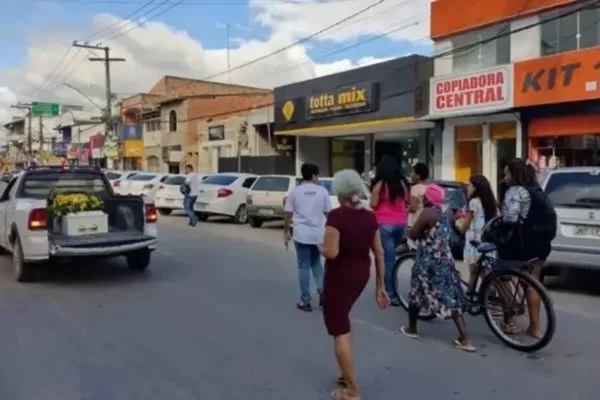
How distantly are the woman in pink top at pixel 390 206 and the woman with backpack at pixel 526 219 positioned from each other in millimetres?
1583

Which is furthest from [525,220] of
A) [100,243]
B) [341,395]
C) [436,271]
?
[100,243]

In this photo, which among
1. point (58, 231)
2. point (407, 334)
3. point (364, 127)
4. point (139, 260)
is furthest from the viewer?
point (364, 127)

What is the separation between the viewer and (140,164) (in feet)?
175

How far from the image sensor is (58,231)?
31.9 feet

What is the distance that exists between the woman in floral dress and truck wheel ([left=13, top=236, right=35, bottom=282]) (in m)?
5.91

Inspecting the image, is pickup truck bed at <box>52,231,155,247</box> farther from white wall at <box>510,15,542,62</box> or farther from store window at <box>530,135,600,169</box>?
white wall at <box>510,15,542,62</box>

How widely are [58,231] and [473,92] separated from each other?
1405 cm

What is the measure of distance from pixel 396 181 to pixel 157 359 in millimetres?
3466

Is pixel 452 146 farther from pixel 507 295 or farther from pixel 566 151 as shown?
pixel 507 295

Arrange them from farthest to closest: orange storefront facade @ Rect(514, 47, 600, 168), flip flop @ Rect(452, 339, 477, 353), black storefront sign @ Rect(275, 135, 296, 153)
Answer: black storefront sign @ Rect(275, 135, 296, 153), orange storefront facade @ Rect(514, 47, 600, 168), flip flop @ Rect(452, 339, 477, 353)

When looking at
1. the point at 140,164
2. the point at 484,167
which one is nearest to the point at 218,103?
the point at 140,164

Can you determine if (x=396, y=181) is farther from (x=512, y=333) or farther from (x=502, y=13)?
(x=502, y=13)

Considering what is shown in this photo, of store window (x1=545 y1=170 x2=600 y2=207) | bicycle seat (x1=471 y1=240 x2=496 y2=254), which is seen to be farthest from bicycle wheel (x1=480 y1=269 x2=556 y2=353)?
store window (x1=545 y1=170 x2=600 y2=207)

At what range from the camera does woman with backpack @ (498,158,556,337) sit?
6156 millimetres
